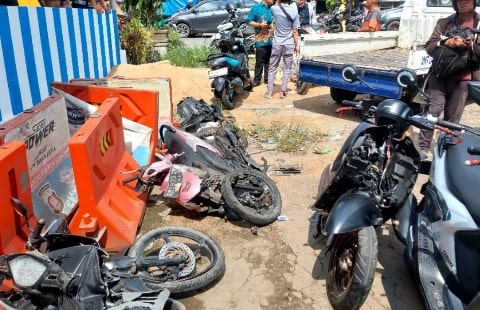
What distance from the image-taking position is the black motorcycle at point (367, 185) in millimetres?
2662

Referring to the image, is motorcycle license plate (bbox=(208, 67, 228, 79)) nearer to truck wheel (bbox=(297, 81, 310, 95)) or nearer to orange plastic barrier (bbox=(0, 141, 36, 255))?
truck wheel (bbox=(297, 81, 310, 95))

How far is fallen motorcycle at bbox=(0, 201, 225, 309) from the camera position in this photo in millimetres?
1932

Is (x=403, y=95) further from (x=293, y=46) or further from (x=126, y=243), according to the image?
(x=126, y=243)

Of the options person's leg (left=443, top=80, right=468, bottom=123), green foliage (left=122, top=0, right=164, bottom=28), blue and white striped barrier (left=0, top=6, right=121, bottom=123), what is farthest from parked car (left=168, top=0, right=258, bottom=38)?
person's leg (left=443, top=80, right=468, bottom=123)

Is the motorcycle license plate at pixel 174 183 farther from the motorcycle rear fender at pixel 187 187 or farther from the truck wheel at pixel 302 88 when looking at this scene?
the truck wheel at pixel 302 88

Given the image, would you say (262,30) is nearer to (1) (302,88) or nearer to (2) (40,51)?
(1) (302,88)

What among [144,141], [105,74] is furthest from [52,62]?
[105,74]

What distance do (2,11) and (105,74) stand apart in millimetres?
3961

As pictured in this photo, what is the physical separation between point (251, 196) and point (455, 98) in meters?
2.78

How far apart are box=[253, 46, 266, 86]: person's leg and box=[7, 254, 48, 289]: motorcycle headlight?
26.1ft

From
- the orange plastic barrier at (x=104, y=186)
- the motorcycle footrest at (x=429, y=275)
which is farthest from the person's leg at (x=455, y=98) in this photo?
the orange plastic barrier at (x=104, y=186)

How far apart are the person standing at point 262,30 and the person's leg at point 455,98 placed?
4702 millimetres

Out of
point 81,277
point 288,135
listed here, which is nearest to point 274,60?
point 288,135

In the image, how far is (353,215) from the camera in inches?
104
